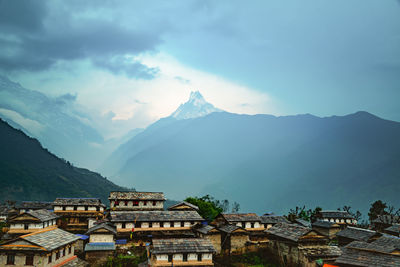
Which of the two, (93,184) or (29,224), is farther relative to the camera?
(93,184)

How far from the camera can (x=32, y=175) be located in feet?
448

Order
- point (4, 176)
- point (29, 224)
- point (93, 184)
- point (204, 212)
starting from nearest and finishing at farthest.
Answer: point (29, 224) < point (204, 212) < point (4, 176) < point (93, 184)

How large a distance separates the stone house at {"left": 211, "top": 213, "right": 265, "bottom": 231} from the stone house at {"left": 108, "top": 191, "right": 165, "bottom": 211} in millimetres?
12498

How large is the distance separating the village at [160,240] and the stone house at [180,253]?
0.32 ft

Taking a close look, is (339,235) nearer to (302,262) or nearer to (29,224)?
(302,262)

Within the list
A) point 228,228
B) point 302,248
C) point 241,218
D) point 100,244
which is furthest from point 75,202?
point 302,248

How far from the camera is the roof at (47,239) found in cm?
2459

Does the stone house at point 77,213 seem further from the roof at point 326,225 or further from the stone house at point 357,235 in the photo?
the roof at point 326,225

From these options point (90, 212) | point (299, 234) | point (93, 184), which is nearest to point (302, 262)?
point (299, 234)

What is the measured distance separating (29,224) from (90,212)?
11185 mm

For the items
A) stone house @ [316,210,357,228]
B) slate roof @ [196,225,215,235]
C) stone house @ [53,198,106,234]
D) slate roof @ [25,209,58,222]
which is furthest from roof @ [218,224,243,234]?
stone house @ [316,210,357,228]

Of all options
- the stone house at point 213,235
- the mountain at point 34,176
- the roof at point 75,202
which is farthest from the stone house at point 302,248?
the mountain at point 34,176

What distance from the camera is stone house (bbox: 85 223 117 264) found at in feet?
108

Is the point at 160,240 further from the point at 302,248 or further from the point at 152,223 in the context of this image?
the point at 302,248
